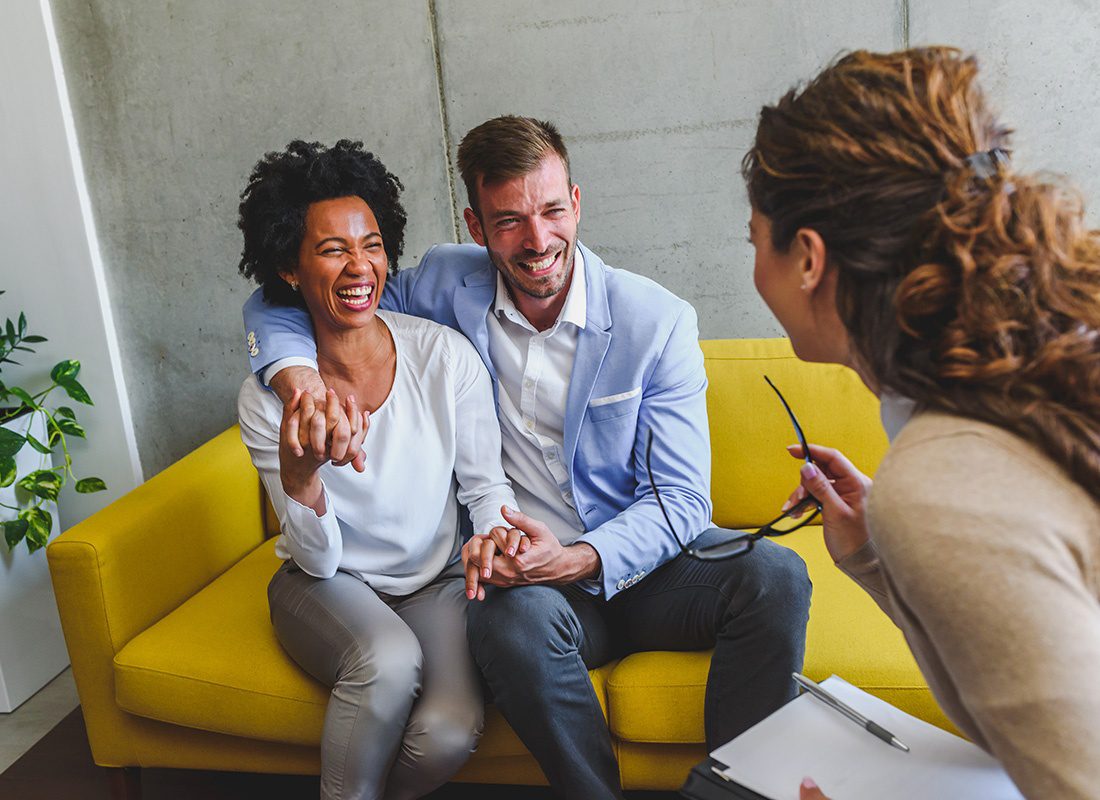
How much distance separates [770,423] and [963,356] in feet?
4.91

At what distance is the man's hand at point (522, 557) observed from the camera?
1821 mm

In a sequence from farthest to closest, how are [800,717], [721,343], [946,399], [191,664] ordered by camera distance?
1. [721,343]
2. [191,664]
3. [800,717]
4. [946,399]

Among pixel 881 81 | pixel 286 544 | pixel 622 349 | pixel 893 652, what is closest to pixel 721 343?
pixel 622 349

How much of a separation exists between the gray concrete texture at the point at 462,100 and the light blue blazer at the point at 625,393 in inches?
22.2

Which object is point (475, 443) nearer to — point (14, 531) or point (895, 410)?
point (895, 410)

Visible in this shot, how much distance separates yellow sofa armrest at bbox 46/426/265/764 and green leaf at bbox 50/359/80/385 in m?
0.53

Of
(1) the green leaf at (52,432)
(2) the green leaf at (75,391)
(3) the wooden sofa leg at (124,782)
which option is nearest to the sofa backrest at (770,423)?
(3) the wooden sofa leg at (124,782)

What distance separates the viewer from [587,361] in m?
2.08

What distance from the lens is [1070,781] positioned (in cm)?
80

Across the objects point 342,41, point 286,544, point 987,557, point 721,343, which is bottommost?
point 286,544

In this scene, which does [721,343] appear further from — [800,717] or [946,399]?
[946,399]

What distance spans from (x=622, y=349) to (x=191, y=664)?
1.03 meters

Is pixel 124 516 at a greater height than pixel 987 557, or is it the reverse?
pixel 987 557

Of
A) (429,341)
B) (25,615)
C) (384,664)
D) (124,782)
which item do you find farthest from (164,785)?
(429,341)
